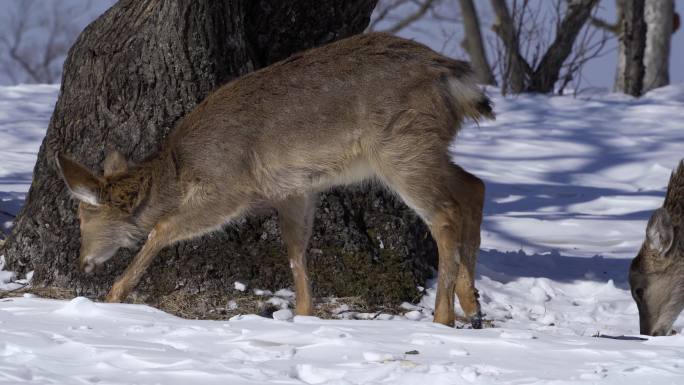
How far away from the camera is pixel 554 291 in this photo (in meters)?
8.32

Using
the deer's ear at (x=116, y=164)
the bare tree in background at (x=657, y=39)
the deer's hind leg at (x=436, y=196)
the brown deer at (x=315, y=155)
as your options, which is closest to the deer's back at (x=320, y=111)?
the brown deer at (x=315, y=155)

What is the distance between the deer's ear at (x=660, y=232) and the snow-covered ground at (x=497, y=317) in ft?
1.69

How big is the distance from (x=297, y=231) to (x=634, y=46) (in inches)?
616

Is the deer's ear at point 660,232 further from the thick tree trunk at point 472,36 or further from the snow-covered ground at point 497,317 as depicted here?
the thick tree trunk at point 472,36

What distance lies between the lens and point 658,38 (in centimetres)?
2508

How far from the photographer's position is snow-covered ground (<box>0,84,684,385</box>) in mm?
4441

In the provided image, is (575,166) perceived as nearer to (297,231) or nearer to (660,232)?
(660,232)

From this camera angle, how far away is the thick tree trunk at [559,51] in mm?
19953

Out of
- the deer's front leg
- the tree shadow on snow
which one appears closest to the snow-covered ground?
the tree shadow on snow

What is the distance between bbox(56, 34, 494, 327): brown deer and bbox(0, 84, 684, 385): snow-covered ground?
0.74 metres

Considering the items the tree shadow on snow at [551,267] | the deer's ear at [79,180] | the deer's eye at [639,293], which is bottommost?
the tree shadow on snow at [551,267]

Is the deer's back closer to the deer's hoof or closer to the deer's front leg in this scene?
the deer's front leg

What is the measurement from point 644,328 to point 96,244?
3.81 meters

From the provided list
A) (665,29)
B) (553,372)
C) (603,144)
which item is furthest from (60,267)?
(665,29)
